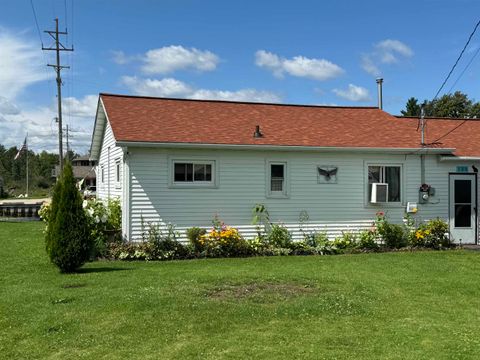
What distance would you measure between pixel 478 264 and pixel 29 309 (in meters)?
9.64

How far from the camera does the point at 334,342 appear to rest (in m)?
5.87

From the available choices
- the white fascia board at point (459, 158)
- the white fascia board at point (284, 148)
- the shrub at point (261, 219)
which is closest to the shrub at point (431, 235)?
the white fascia board at point (459, 158)

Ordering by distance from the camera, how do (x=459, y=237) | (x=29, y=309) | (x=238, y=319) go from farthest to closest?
(x=459, y=237), (x=29, y=309), (x=238, y=319)

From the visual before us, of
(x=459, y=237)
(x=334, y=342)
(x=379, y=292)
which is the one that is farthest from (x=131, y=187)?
(x=459, y=237)

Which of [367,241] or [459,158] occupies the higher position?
[459,158]

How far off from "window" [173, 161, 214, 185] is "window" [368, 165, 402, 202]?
15.8ft

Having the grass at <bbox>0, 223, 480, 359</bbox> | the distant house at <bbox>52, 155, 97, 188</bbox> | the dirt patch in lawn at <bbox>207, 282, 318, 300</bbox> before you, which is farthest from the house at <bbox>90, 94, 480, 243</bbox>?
the distant house at <bbox>52, 155, 97, 188</bbox>

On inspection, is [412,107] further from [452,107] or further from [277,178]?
[277,178]

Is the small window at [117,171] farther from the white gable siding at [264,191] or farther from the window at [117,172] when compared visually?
the white gable siding at [264,191]

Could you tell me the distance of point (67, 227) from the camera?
9.97m

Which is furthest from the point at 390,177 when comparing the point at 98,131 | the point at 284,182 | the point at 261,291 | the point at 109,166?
the point at 98,131

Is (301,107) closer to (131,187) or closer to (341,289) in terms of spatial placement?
(131,187)

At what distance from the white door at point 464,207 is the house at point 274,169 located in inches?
1.2

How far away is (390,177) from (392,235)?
181 cm
